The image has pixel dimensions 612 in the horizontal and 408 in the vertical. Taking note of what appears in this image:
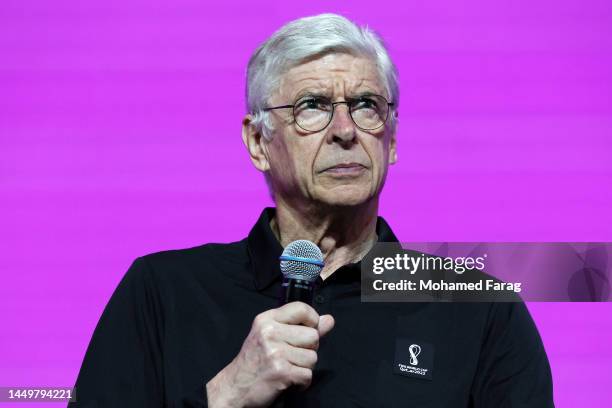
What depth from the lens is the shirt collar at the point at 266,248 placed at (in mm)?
1976

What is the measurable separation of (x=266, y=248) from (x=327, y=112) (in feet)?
1.11

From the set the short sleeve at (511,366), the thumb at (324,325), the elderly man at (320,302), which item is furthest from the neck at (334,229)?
the thumb at (324,325)

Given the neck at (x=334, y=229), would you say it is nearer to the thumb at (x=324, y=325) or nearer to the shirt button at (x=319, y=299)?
the shirt button at (x=319, y=299)

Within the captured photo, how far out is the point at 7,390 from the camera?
2393 millimetres

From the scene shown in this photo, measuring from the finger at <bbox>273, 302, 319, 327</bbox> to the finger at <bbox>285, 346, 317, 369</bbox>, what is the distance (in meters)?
0.05

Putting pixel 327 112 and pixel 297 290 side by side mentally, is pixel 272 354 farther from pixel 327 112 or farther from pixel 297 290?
pixel 327 112

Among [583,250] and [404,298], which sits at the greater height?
[583,250]

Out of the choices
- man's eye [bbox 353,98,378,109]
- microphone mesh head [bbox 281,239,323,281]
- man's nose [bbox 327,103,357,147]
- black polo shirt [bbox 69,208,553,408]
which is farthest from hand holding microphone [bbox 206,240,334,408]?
man's eye [bbox 353,98,378,109]

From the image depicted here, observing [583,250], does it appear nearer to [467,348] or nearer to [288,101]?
[467,348]

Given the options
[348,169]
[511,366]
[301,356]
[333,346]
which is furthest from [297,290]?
[511,366]

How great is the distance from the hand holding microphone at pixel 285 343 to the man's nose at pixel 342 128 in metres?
0.38

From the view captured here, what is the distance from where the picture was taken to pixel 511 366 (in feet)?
6.12

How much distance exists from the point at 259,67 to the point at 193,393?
809 millimetres

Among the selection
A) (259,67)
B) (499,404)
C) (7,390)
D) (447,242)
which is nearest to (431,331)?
(499,404)
